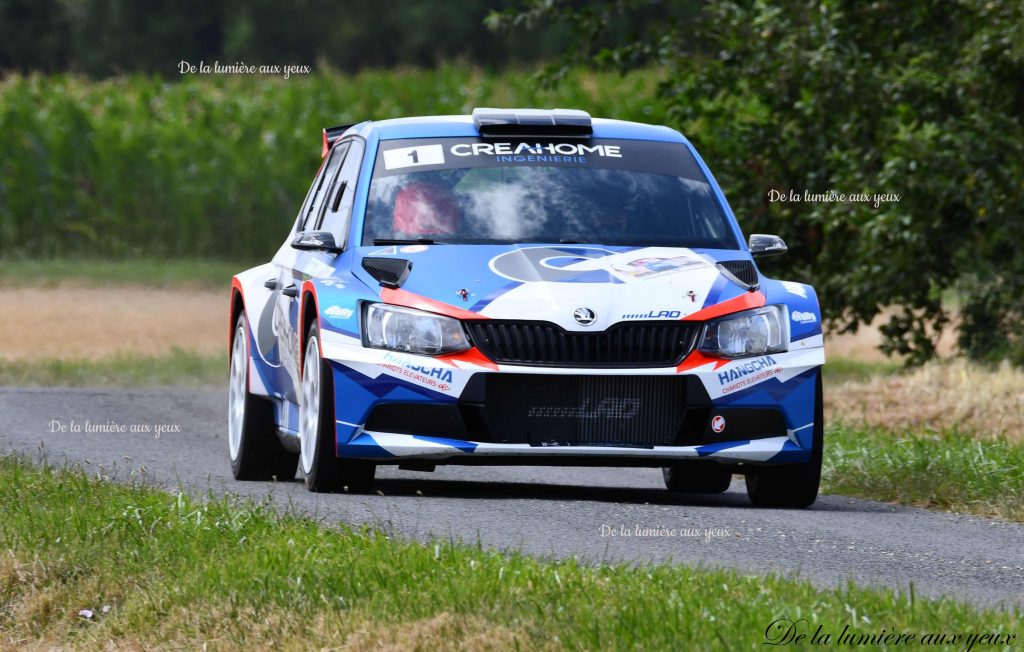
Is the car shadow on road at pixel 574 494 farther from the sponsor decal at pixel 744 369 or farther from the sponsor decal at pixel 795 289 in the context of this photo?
the sponsor decal at pixel 795 289

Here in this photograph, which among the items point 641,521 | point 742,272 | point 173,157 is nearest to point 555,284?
point 742,272

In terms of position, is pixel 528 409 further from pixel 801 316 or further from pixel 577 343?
pixel 801 316

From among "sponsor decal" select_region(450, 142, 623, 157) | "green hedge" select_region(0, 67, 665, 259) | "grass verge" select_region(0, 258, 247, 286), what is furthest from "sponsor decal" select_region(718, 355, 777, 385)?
"green hedge" select_region(0, 67, 665, 259)

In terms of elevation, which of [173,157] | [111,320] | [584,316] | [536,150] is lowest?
[111,320]

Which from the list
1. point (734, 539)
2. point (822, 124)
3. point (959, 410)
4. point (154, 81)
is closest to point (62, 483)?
point (734, 539)

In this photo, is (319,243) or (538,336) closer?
(538,336)

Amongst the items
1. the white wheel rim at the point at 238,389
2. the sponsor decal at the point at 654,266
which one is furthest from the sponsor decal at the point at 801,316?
the white wheel rim at the point at 238,389

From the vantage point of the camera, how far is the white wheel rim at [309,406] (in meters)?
9.38

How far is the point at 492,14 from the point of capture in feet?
63.3

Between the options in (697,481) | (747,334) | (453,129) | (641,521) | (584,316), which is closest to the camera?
(641,521)

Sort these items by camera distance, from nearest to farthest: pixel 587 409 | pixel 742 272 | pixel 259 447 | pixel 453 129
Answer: pixel 587 409 < pixel 742 272 < pixel 453 129 < pixel 259 447

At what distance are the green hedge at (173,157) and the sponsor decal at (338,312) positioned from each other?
24430mm

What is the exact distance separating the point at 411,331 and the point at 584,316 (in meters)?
0.73

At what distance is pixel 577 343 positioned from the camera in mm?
9016
